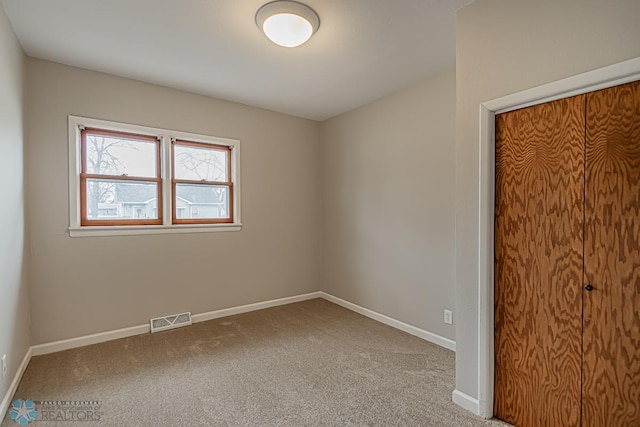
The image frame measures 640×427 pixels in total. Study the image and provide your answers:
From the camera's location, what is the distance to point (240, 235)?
157 inches

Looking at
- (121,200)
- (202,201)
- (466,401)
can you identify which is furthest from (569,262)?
(121,200)

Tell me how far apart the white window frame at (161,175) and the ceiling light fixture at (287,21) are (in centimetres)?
185

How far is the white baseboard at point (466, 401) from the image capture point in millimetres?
2014

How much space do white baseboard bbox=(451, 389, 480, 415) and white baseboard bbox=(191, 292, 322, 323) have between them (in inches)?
103

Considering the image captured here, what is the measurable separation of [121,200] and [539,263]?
3.71 meters

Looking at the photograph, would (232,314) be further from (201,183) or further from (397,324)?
(397,324)

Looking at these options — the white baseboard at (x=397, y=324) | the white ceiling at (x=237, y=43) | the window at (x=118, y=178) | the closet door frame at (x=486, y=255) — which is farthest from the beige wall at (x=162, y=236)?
the closet door frame at (x=486, y=255)

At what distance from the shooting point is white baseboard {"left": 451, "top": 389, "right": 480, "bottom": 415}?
2.01 m

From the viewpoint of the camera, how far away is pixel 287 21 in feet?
6.91

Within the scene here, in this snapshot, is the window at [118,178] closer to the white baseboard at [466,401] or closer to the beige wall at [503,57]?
the beige wall at [503,57]

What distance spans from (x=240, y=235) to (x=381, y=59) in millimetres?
2622

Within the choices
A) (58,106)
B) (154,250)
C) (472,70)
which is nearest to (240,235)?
(154,250)

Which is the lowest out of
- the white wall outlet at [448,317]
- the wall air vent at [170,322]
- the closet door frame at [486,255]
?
the wall air vent at [170,322]

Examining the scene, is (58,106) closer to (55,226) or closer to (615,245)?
(55,226)
